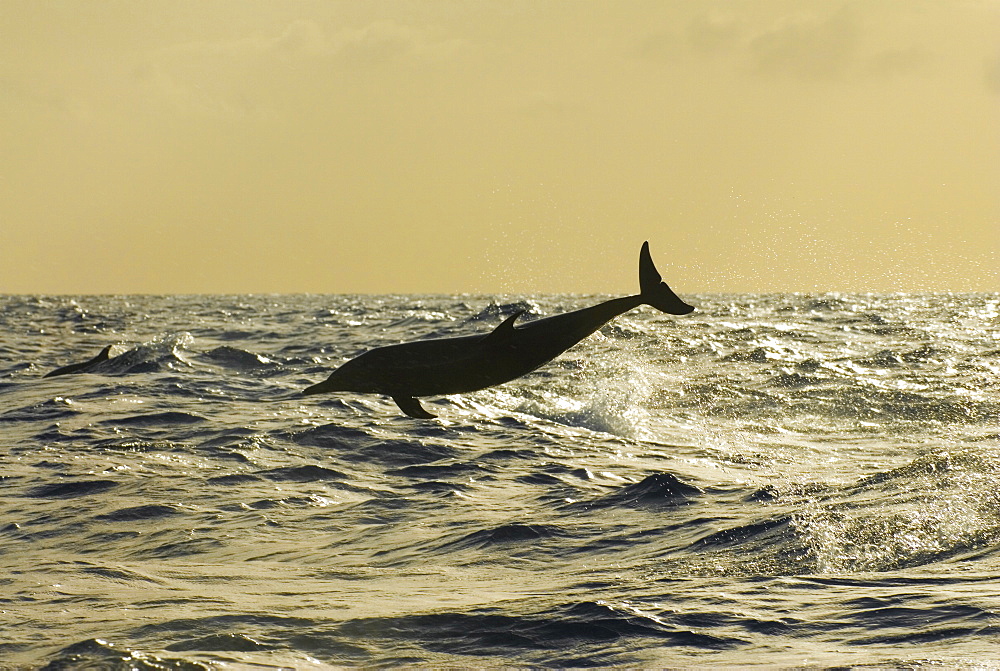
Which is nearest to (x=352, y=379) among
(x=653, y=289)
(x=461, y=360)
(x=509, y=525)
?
(x=461, y=360)

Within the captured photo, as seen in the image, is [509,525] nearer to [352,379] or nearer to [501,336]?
[352,379]

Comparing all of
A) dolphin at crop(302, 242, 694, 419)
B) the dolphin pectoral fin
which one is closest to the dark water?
the dolphin pectoral fin

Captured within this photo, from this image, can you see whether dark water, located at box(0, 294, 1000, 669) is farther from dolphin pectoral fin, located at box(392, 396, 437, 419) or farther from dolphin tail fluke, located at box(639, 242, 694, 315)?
dolphin tail fluke, located at box(639, 242, 694, 315)

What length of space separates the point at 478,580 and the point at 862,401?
50.3ft

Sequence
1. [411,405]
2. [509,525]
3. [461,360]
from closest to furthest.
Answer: [461,360], [411,405], [509,525]

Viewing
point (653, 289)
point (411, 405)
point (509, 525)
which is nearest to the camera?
point (411, 405)

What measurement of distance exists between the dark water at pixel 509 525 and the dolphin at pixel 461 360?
2732 millimetres

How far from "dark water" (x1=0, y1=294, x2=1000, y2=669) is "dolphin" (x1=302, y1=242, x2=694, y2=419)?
8.96 ft

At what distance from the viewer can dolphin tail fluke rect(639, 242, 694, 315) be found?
893 centimetres

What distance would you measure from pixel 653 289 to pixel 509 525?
5.77 metres

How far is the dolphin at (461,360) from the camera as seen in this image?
771cm

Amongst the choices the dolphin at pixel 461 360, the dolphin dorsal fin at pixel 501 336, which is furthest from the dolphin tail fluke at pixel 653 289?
the dolphin dorsal fin at pixel 501 336

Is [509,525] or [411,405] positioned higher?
[411,405]

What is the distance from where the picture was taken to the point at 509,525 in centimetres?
1399
